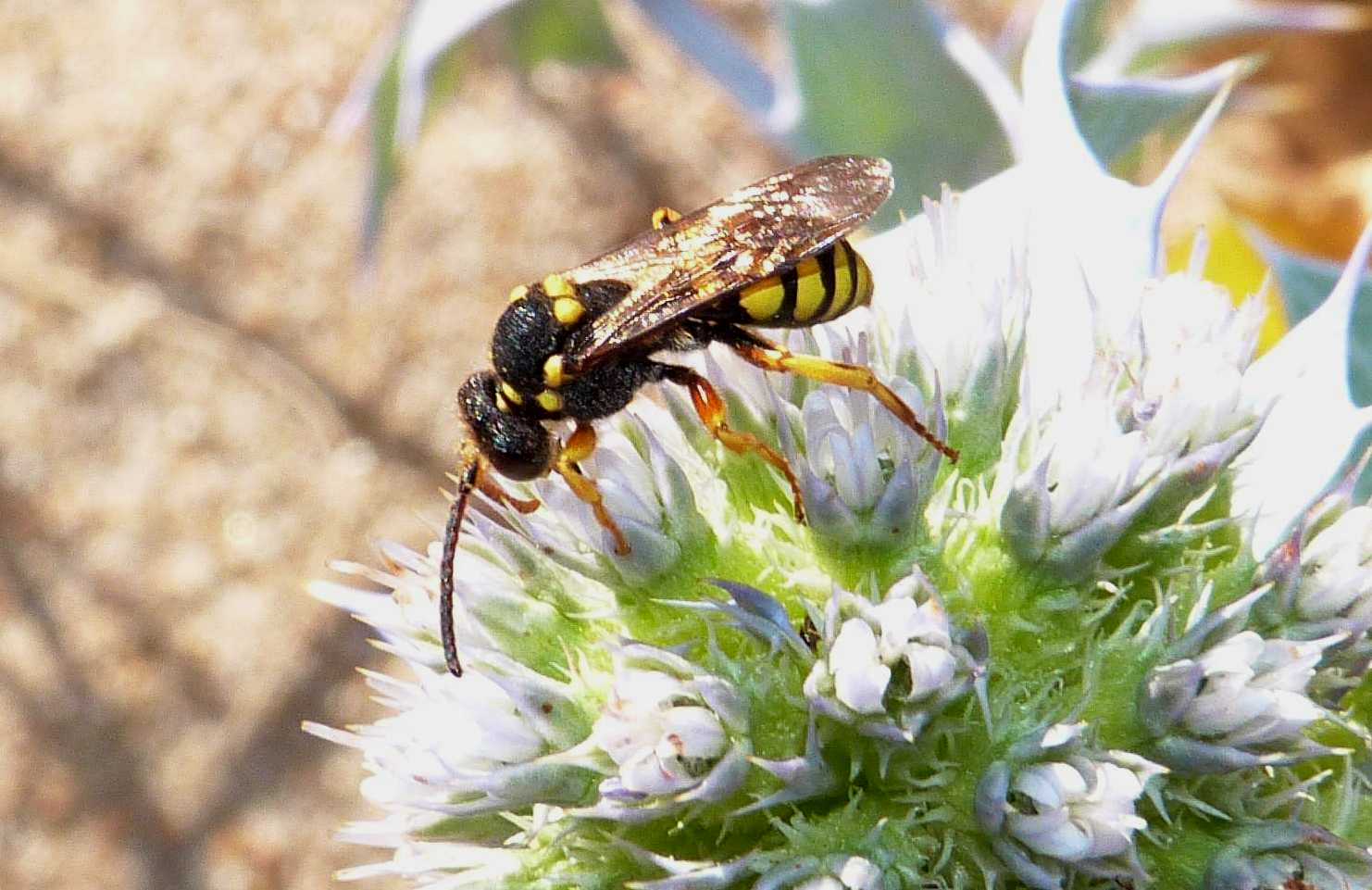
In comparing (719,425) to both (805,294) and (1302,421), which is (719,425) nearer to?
(805,294)

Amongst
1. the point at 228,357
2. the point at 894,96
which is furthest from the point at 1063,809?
the point at 228,357

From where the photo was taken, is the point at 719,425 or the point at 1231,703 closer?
the point at 1231,703

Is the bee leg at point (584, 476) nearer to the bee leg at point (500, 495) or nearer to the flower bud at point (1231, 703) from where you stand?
the bee leg at point (500, 495)

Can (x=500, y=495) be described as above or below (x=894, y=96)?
below

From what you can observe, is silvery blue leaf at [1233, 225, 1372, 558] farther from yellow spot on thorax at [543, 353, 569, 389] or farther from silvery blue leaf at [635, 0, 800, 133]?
silvery blue leaf at [635, 0, 800, 133]

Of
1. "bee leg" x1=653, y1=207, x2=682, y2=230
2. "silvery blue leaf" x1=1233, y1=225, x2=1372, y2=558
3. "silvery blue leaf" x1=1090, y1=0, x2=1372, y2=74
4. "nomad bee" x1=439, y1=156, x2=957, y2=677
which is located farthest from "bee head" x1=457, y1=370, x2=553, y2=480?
"silvery blue leaf" x1=1090, y1=0, x2=1372, y2=74

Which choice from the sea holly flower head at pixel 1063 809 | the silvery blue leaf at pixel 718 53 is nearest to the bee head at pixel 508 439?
the sea holly flower head at pixel 1063 809
